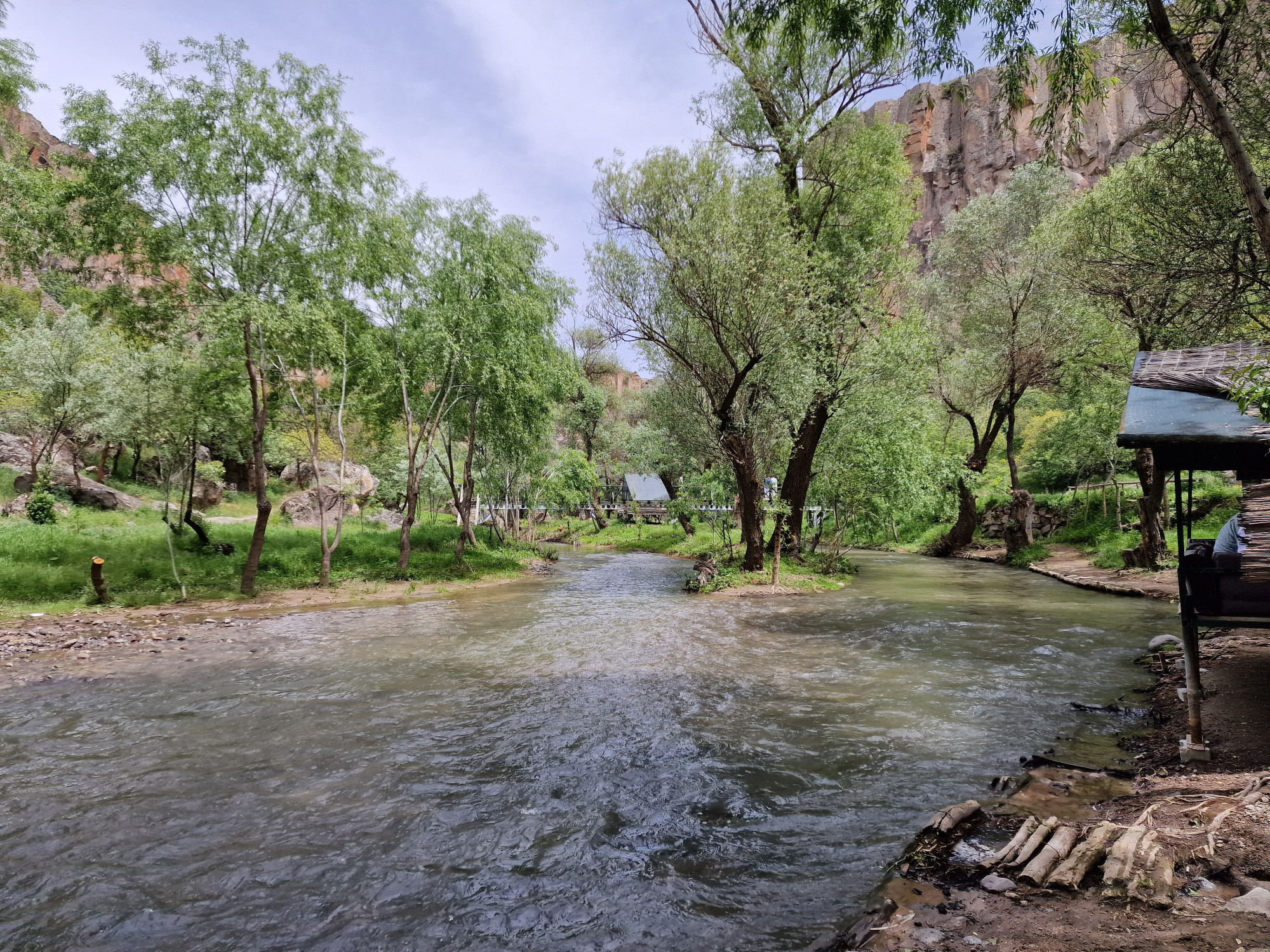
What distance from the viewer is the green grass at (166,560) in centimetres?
1628

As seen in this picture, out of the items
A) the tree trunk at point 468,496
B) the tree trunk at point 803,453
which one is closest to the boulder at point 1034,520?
the tree trunk at point 803,453

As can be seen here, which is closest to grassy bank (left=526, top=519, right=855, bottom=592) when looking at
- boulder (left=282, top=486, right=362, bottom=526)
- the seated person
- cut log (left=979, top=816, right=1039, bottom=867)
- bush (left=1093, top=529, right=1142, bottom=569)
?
bush (left=1093, top=529, right=1142, bottom=569)

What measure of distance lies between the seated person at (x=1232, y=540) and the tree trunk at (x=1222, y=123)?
2.84 m

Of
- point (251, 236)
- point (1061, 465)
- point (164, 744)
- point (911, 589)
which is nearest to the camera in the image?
point (164, 744)

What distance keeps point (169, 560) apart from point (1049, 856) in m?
23.2

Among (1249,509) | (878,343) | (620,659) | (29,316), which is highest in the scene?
(29,316)

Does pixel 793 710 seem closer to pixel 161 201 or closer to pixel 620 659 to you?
pixel 620 659

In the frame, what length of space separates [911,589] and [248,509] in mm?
37859

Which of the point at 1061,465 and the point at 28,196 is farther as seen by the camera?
the point at 1061,465

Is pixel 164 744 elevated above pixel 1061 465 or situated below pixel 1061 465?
below

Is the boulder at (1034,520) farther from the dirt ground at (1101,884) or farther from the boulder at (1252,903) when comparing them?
the boulder at (1252,903)

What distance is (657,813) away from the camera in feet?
19.4

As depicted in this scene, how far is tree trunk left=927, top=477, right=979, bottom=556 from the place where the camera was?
32.0 meters

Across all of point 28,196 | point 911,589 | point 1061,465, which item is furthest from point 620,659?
point 1061,465
